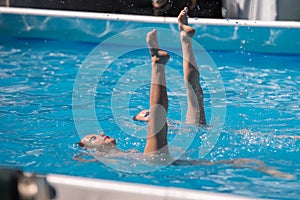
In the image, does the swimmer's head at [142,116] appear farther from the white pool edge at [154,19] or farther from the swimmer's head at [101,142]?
the white pool edge at [154,19]

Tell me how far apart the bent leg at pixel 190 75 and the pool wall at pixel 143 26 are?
9.70 ft

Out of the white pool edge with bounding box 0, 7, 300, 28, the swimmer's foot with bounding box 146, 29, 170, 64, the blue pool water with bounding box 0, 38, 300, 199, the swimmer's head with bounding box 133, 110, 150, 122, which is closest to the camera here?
the swimmer's foot with bounding box 146, 29, 170, 64

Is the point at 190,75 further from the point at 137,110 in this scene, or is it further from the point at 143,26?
the point at 143,26

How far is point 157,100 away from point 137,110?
189 centimetres

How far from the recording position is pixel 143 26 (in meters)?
7.36

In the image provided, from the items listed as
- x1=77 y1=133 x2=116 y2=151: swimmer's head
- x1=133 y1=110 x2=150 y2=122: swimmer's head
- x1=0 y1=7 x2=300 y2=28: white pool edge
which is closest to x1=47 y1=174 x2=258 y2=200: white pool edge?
x1=77 y1=133 x2=116 y2=151: swimmer's head

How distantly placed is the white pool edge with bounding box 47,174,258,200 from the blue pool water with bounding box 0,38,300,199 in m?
1.36

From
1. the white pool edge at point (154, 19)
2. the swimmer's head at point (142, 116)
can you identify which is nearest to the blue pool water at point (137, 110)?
the swimmer's head at point (142, 116)

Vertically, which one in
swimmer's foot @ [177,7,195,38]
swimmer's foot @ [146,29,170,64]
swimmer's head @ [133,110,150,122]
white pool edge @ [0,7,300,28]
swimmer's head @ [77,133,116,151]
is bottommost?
swimmer's head @ [77,133,116,151]

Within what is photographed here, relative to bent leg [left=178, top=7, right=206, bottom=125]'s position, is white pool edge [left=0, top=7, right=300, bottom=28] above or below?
above

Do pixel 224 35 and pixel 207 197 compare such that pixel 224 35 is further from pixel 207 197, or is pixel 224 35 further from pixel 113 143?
pixel 207 197

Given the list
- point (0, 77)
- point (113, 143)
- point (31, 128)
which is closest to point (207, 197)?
point (113, 143)

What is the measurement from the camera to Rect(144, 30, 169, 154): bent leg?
323 centimetres

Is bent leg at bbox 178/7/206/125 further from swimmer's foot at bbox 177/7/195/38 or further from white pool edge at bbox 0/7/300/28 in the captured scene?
white pool edge at bbox 0/7/300/28
